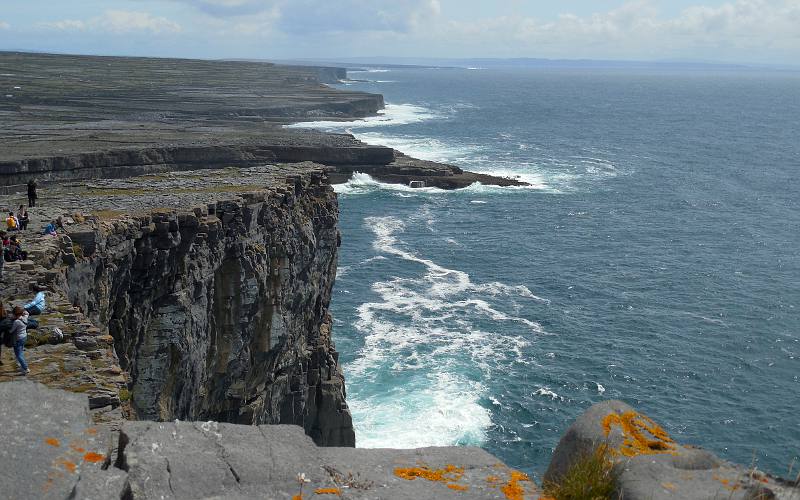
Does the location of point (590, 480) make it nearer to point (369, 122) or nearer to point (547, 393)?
point (547, 393)

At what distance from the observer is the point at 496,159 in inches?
4882

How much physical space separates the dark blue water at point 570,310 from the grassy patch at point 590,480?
1303 centimetres

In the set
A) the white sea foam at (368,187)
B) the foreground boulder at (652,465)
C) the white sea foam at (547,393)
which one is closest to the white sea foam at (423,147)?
the white sea foam at (368,187)

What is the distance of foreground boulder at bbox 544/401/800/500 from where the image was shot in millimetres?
7574

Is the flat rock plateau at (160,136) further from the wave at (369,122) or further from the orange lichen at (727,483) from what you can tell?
the orange lichen at (727,483)

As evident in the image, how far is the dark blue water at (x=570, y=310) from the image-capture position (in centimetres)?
3909

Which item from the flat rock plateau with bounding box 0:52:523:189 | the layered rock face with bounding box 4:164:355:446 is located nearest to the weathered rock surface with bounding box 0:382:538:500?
the layered rock face with bounding box 4:164:355:446

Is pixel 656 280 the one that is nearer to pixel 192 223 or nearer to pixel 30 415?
pixel 192 223

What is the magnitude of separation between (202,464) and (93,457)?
3.70 feet

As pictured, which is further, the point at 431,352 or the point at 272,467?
the point at 431,352

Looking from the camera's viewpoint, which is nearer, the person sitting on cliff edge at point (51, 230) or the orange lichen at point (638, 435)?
the orange lichen at point (638, 435)

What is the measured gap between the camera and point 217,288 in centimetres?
2922

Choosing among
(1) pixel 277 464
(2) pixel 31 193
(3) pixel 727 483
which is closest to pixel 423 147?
(2) pixel 31 193

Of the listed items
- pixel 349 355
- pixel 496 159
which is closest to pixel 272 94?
pixel 496 159
